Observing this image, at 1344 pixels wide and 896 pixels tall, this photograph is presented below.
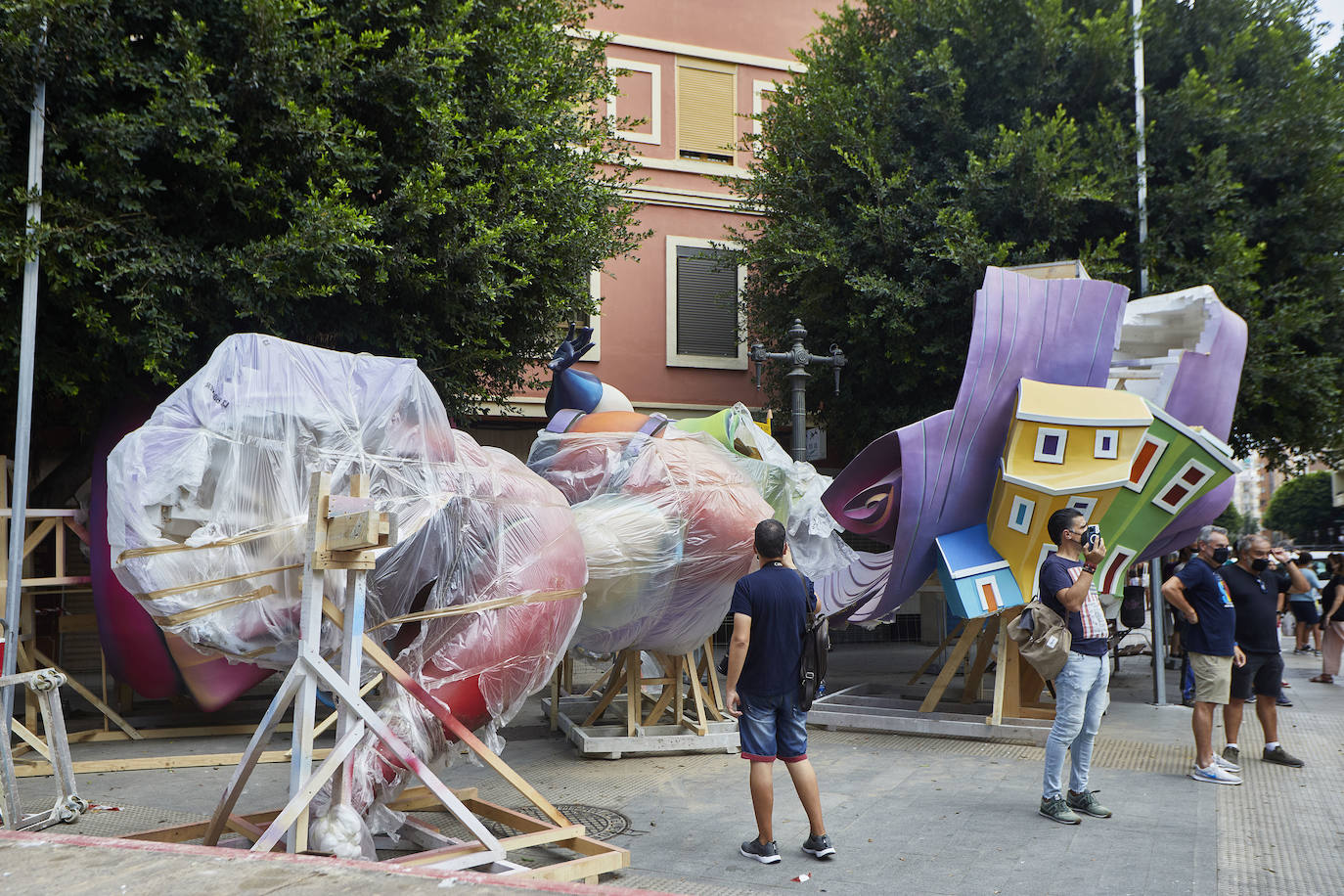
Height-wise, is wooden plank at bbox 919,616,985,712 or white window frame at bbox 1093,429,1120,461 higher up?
white window frame at bbox 1093,429,1120,461

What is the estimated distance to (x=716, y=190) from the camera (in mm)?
17188

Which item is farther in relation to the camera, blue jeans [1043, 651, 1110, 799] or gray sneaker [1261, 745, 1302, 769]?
gray sneaker [1261, 745, 1302, 769]

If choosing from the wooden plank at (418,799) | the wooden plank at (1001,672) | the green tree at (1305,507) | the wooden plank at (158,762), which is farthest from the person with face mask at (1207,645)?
the green tree at (1305,507)

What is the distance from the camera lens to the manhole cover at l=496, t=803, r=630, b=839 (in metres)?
5.70

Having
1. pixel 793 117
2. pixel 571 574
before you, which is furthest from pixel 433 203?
pixel 793 117

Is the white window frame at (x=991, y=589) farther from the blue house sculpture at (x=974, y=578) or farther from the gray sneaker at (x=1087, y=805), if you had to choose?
the gray sneaker at (x=1087, y=805)

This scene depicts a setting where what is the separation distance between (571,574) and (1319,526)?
1828 inches

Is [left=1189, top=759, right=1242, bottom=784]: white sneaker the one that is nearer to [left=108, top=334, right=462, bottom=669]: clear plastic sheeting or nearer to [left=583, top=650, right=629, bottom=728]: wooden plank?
[left=583, top=650, right=629, bottom=728]: wooden plank

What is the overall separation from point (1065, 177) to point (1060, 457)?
580 centimetres

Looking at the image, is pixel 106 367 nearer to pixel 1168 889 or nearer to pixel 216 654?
pixel 216 654

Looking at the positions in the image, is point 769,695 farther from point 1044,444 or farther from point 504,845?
point 1044,444

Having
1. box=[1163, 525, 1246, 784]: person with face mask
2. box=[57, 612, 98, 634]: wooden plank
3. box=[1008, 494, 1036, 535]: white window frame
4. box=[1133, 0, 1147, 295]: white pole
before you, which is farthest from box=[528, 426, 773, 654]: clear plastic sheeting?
box=[1133, 0, 1147, 295]: white pole

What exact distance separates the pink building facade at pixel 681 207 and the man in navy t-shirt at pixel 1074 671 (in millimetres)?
11140

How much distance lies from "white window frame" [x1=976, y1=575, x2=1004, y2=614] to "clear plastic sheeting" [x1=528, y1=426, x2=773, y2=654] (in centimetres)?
217
